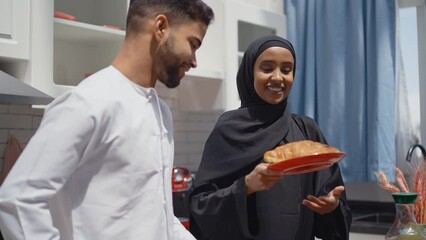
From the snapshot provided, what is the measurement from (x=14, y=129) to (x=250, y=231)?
123 centimetres

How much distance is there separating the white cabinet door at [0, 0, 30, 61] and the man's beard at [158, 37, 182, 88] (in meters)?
1.04

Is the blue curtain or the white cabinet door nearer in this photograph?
the white cabinet door

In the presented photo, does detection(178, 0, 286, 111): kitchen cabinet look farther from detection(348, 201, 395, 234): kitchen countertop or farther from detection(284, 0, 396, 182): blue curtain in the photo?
detection(348, 201, 395, 234): kitchen countertop

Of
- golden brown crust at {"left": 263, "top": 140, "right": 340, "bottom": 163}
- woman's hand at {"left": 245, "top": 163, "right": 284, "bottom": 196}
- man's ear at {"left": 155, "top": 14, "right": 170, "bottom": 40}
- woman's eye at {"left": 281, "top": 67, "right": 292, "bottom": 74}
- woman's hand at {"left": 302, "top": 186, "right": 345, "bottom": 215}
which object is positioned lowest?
woman's hand at {"left": 302, "top": 186, "right": 345, "bottom": 215}

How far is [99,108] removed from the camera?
89 centimetres

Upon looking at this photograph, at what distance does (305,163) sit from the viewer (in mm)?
1281

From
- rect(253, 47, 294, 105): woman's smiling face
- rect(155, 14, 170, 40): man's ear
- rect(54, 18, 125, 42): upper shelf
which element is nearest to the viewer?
rect(155, 14, 170, 40): man's ear

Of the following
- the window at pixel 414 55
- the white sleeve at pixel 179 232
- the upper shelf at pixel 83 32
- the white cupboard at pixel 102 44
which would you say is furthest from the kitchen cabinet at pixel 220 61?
the white sleeve at pixel 179 232

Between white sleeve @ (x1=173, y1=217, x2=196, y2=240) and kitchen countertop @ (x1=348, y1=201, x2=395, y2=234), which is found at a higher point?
white sleeve @ (x1=173, y1=217, x2=196, y2=240)

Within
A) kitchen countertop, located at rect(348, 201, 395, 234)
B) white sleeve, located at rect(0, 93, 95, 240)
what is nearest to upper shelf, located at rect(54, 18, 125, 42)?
white sleeve, located at rect(0, 93, 95, 240)

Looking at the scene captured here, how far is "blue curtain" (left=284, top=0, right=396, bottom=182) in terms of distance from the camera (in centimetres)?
A: 305

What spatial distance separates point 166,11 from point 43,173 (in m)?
0.37

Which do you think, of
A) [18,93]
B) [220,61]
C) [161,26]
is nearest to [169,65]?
[161,26]

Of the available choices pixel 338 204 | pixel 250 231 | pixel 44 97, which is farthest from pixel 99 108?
pixel 44 97
